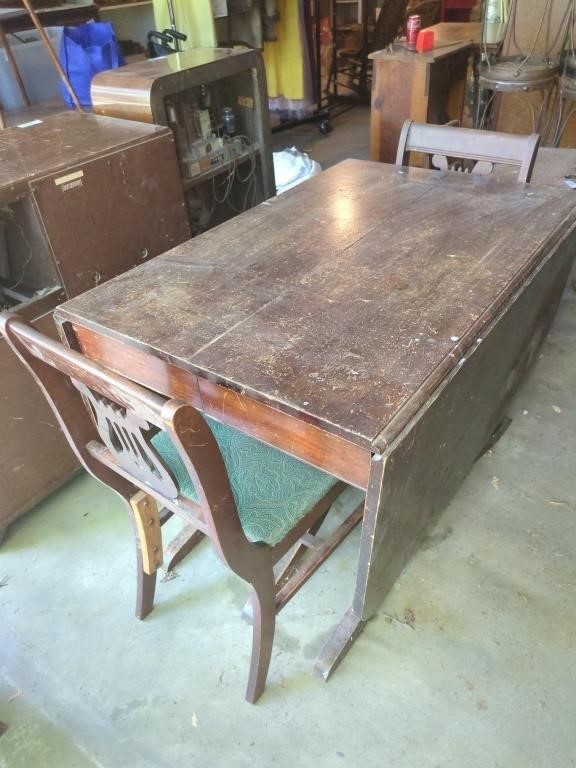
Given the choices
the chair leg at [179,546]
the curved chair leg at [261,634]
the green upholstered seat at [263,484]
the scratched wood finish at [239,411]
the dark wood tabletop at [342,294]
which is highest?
the dark wood tabletop at [342,294]

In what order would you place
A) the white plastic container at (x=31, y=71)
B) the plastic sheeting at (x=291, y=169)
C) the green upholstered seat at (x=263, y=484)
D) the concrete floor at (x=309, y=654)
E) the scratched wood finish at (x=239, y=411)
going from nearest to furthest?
the scratched wood finish at (x=239, y=411) → the green upholstered seat at (x=263, y=484) → the concrete floor at (x=309, y=654) → the white plastic container at (x=31, y=71) → the plastic sheeting at (x=291, y=169)

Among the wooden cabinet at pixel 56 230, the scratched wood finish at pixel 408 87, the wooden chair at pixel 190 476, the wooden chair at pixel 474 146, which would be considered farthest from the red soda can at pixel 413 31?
the wooden chair at pixel 190 476

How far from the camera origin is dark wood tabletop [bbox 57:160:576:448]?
3.22 ft

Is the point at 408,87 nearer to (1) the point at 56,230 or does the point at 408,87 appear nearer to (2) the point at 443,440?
(1) the point at 56,230

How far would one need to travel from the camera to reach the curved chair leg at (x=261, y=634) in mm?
1151

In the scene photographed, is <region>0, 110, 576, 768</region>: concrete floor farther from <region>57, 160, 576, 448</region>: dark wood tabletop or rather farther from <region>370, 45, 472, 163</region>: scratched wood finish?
<region>370, 45, 472, 163</region>: scratched wood finish

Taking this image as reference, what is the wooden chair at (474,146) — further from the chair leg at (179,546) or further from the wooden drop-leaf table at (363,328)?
the chair leg at (179,546)

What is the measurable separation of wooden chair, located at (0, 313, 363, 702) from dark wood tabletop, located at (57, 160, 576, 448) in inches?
7.2

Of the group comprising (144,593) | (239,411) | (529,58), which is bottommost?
(144,593)

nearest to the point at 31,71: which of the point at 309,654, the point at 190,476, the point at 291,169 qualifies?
the point at 291,169

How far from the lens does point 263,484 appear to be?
46.2 inches

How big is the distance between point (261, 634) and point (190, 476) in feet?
1.79

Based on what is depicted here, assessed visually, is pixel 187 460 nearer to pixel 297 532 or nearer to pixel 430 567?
pixel 297 532

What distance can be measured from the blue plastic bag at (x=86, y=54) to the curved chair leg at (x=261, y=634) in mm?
2389
